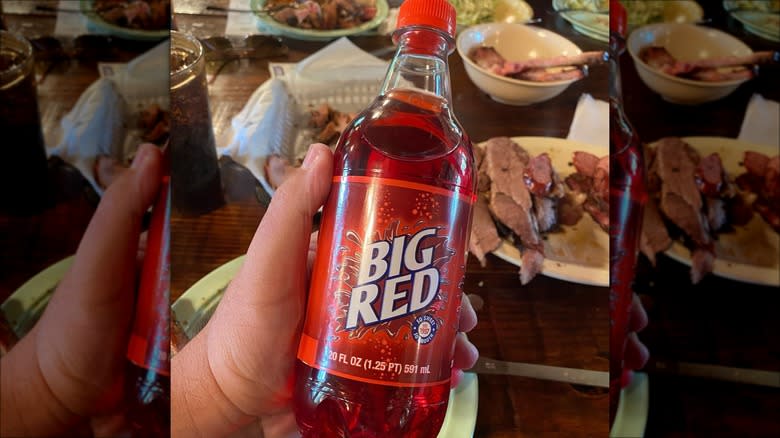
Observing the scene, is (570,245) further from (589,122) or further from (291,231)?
(291,231)

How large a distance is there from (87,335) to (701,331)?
0.76 m

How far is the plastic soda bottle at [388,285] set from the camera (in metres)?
0.52

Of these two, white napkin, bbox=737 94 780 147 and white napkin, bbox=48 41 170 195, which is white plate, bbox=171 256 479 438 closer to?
white napkin, bbox=48 41 170 195

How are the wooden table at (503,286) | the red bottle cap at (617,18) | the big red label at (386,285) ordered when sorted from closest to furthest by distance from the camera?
1. the big red label at (386,285)
2. the wooden table at (503,286)
3. the red bottle cap at (617,18)

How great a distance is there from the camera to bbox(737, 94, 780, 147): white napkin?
32.3 inches

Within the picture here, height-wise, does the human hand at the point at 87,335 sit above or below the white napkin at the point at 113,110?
below

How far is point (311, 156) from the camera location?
59 cm

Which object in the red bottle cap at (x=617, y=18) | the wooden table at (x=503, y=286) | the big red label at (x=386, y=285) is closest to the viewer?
the big red label at (x=386, y=285)

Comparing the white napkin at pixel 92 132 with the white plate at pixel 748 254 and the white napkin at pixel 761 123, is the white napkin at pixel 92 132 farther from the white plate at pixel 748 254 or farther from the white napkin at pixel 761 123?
the white napkin at pixel 761 123

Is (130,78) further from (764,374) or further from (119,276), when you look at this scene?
(764,374)

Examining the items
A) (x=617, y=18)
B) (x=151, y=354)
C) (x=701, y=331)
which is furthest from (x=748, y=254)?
(x=151, y=354)

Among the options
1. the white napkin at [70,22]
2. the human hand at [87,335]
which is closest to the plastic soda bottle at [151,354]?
the human hand at [87,335]

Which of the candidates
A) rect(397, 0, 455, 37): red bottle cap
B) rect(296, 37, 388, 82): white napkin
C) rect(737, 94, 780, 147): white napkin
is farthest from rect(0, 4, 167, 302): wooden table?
rect(737, 94, 780, 147): white napkin

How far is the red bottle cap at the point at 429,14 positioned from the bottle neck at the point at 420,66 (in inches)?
1.0
